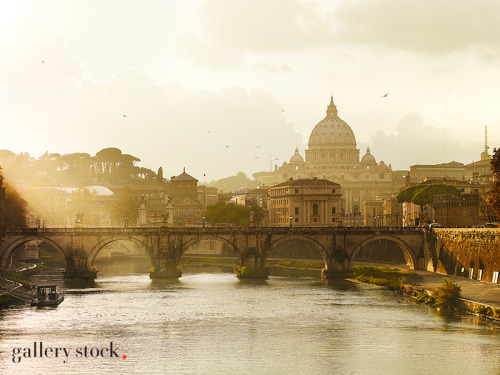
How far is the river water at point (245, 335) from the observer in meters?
49.1

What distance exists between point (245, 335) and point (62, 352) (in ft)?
36.0

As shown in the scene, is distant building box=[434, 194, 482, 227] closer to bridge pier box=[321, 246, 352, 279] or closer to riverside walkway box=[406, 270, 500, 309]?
riverside walkway box=[406, 270, 500, 309]

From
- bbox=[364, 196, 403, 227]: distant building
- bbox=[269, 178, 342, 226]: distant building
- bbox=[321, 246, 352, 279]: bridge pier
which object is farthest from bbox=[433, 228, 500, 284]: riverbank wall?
bbox=[269, 178, 342, 226]: distant building

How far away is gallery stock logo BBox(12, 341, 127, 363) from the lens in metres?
50.9

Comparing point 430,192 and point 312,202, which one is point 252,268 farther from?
point 312,202

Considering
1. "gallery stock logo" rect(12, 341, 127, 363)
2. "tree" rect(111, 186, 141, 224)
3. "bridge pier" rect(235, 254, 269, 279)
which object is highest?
"tree" rect(111, 186, 141, 224)

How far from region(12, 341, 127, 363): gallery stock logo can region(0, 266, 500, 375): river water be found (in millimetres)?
56

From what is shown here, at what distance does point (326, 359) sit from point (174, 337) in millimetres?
10207

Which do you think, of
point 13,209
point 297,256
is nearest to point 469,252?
point 13,209

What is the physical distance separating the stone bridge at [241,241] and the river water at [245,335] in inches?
589

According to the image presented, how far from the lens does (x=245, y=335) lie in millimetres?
57875

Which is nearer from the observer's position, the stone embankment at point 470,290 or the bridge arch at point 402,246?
the stone embankment at point 470,290

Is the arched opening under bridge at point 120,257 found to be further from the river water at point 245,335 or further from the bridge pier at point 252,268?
the river water at point 245,335

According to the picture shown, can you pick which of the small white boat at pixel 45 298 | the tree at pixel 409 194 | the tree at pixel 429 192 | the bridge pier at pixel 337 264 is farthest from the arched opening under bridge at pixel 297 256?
the small white boat at pixel 45 298
